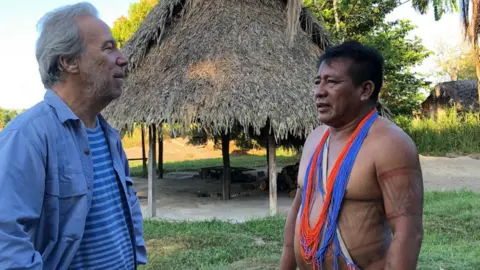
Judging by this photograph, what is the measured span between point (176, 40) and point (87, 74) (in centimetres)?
815

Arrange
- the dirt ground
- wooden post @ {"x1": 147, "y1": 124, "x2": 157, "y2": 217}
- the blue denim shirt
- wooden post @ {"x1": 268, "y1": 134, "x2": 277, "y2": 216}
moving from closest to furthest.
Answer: the blue denim shirt → wooden post @ {"x1": 268, "y1": 134, "x2": 277, "y2": 216} → wooden post @ {"x1": 147, "y1": 124, "x2": 157, "y2": 217} → the dirt ground

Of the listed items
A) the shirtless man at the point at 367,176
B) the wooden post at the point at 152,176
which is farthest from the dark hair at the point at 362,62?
the wooden post at the point at 152,176

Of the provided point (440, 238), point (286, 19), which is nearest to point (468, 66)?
point (286, 19)

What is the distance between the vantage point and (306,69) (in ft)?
30.9

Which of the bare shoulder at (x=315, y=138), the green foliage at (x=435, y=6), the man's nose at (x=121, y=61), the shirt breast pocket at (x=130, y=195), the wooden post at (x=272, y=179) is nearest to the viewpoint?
the man's nose at (x=121, y=61)

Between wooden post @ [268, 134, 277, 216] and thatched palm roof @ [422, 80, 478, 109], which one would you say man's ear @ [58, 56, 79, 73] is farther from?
thatched palm roof @ [422, 80, 478, 109]

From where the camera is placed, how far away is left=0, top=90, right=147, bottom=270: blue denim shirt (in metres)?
1.33

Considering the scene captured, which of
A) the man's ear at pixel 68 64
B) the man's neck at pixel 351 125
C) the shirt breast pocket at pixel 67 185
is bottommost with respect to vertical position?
the shirt breast pocket at pixel 67 185

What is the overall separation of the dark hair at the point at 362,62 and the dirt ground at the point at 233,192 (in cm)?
663

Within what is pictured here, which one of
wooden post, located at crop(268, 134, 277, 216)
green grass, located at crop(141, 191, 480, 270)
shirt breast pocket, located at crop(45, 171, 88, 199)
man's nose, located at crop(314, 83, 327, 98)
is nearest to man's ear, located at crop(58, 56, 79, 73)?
shirt breast pocket, located at crop(45, 171, 88, 199)

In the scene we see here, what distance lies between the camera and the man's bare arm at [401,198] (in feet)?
5.67

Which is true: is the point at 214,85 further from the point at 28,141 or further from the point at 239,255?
the point at 28,141

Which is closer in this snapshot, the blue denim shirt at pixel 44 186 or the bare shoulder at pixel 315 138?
the blue denim shirt at pixel 44 186

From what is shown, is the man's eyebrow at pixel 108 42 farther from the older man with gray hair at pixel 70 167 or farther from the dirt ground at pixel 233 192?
the dirt ground at pixel 233 192
